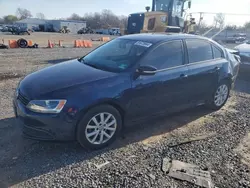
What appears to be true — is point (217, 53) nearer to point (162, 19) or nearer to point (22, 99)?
point (22, 99)

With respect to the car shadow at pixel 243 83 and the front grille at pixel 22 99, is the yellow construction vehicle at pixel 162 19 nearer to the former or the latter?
the car shadow at pixel 243 83

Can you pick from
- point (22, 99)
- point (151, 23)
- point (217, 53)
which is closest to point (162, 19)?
point (151, 23)

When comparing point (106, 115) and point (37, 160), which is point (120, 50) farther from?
point (37, 160)

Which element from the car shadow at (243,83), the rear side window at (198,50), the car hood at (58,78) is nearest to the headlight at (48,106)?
the car hood at (58,78)

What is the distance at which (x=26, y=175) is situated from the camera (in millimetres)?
2830

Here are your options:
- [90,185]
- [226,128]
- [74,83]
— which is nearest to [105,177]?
[90,185]

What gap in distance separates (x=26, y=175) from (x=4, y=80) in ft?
17.1

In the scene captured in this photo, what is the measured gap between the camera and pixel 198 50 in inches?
178

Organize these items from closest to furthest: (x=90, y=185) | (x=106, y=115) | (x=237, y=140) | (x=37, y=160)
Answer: (x=90, y=185) → (x=37, y=160) → (x=106, y=115) → (x=237, y=140)

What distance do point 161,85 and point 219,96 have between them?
195 cm

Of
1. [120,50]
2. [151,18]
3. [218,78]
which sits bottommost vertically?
[218,78]

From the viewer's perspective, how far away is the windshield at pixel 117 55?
374cm

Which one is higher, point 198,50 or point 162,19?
point 162,19

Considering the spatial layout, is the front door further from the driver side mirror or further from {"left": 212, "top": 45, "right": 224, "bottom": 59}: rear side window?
{"left": 212, "top": 45, "right": 224, "bottom": 59}: rear side window
